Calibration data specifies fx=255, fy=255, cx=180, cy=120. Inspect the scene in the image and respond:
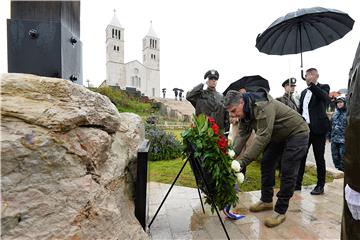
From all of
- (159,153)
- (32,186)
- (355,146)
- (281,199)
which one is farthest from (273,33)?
(159,153)

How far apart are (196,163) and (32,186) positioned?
2.05m

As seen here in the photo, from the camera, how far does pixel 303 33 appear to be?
4617 mm

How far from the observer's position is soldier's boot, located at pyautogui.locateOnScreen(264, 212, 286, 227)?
344 centimetres

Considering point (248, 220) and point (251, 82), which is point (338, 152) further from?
point (248, 220)

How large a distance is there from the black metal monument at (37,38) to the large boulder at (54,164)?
1.65 ft

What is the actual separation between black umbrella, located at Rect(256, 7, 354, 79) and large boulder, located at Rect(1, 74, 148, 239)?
148 inches

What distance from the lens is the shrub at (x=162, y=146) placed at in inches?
329

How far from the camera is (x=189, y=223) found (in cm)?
358

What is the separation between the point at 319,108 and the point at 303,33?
4.57 ft

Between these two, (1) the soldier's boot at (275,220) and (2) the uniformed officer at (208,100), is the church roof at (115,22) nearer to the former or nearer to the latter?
(2) the uniformed officer at (208,100)

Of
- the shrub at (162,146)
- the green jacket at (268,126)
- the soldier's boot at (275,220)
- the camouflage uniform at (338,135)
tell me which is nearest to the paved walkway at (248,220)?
the soldier's boot at (275,220)

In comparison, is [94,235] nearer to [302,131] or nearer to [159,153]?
[302,131]

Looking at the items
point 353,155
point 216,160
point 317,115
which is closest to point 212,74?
point 317,115

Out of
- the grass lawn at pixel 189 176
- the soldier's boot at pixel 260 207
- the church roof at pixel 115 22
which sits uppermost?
the church roof at pixel 115 22
